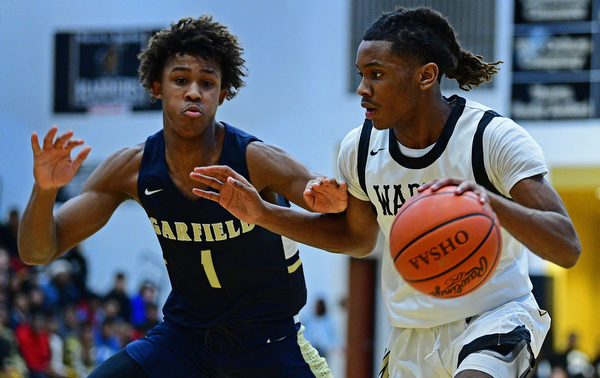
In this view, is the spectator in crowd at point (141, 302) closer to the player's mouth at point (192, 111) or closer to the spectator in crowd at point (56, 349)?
the spectator in crowd at point (56, 349)

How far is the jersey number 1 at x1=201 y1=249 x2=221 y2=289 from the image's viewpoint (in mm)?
4250

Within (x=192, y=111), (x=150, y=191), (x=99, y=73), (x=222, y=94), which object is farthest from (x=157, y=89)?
(x=99, y=73)

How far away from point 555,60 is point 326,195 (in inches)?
380

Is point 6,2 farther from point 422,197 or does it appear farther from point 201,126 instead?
point 422,197

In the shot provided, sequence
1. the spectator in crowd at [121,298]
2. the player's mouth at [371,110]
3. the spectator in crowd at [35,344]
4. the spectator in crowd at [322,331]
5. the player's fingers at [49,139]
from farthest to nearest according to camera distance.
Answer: the spectator in crowd at [322,331], the spectator in crowd at [121,298], the spectator in crowd at [35,344], the player's fingers at [49,139], the player's mouth at [371,110]

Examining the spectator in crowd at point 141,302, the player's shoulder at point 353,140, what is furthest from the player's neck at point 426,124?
the spectator in crowd at point 141,302

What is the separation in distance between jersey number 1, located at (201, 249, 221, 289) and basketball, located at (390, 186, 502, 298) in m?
1.41

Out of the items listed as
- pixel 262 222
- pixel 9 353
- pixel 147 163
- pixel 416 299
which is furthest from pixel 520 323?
pixel 9 353

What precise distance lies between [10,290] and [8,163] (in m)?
4.61

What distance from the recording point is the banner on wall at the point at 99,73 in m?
14.6

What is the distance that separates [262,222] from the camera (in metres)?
3.91

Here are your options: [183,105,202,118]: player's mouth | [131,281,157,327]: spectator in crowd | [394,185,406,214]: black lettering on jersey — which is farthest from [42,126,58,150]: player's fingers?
[131,281,157,327]: spectator in crowd

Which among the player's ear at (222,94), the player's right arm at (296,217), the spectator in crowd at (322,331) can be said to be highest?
the player's ear at (222,94)

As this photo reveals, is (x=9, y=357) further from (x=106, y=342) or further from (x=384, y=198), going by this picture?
(x=384, y=198)
